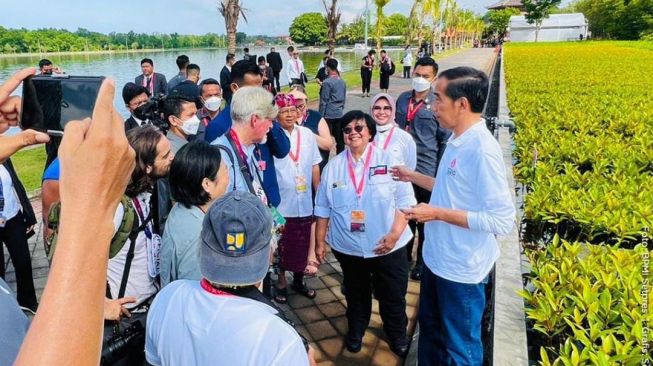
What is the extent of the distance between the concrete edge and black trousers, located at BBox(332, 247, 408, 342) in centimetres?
75

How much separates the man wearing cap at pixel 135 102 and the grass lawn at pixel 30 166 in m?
3.20

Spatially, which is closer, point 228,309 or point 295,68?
point 228,309

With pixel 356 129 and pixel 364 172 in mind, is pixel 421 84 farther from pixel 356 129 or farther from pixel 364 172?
pixel 364 172

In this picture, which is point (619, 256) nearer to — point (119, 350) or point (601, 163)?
point (601, 163)

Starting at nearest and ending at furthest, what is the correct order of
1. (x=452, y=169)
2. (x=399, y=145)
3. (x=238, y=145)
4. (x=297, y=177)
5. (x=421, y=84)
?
(x=452, y=169) < (x=238, y=145) < (x=399, y=145) < (x=297, y=177) < (x=421, y=84)

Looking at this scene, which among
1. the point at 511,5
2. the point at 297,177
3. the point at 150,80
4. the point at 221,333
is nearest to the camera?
the point at 221,333

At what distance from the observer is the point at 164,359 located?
1594mm

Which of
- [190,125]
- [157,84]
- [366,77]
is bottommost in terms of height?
[190,125]

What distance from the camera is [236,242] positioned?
60.5 inches

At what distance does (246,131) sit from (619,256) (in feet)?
8.03

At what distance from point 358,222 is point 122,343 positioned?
173cm

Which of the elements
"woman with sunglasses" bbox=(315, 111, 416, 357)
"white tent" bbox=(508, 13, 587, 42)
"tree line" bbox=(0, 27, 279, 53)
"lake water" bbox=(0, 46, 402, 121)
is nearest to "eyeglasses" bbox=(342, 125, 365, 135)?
"woman with sunglasses" bbox=(315, 111, 416, 357)

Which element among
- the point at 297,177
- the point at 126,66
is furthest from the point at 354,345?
the point at 126,66

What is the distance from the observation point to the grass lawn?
6930 mm
